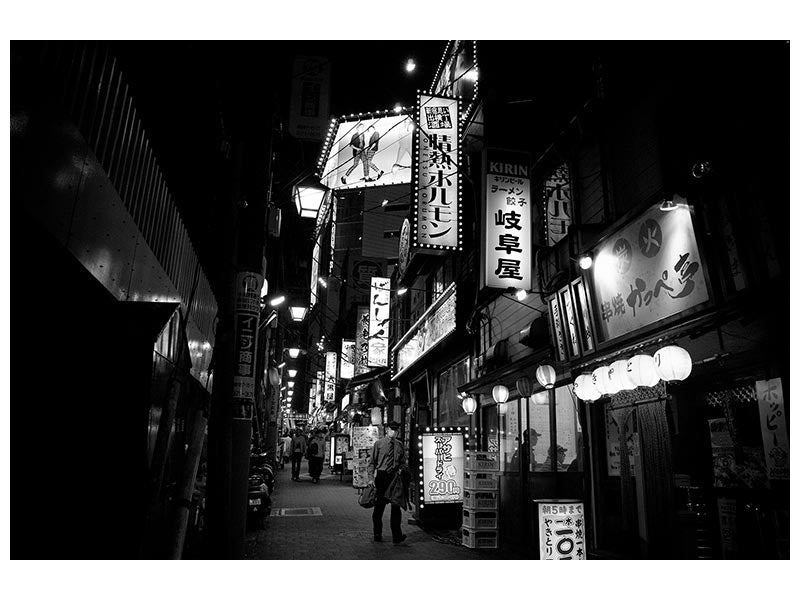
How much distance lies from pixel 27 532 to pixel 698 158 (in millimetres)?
10385

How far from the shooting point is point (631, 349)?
9.01 meters

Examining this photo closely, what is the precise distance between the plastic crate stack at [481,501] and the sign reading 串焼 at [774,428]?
20.3 ft

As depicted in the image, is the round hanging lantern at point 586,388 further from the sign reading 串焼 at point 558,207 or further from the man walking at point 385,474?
the man walking at point 385,474

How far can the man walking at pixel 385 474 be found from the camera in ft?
41.8

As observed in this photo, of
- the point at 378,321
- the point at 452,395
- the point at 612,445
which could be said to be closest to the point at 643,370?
the point at 612,445

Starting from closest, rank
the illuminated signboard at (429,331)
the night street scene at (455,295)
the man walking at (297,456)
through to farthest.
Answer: the night street scene at (455,295) < the illuminated signboard at (429,331) < the man walking at (297,456)

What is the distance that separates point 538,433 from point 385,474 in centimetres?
408

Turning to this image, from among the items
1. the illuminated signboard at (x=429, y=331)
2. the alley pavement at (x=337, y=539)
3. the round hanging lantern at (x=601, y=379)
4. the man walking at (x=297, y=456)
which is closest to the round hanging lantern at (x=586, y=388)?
the round hanging lantern at (x=601, y=379)

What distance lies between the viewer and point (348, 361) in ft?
131

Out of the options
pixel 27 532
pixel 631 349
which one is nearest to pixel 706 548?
pixel 631 349

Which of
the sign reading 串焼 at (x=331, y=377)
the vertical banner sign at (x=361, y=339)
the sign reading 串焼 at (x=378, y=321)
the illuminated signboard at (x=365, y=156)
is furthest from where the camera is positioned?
the sign reading 串焼 at (x=331, y=377)

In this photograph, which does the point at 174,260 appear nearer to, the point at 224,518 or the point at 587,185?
the point at 224,518

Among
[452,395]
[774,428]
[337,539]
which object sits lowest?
[337,539]

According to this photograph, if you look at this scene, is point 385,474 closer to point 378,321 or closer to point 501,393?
point 501,393
